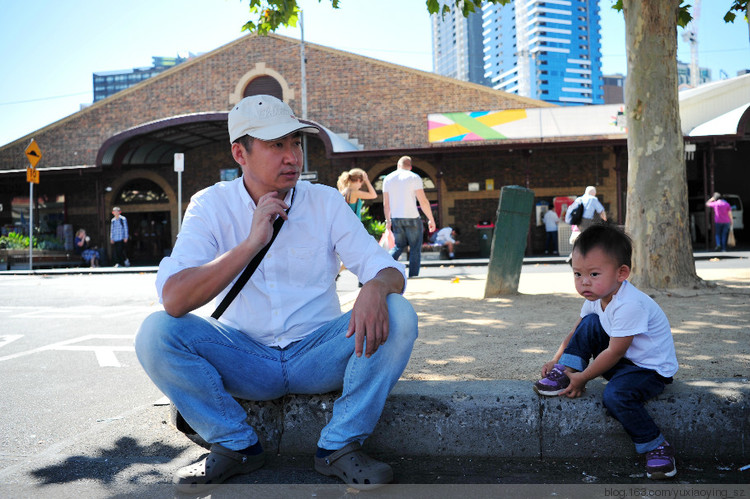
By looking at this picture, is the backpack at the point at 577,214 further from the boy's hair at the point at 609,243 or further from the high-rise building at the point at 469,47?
the high-rise building at the point at 469,47

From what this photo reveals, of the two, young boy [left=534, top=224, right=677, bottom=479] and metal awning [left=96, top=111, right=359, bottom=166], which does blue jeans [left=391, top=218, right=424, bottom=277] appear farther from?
metal awning [left=96, top=111, right=359, bottom=166]

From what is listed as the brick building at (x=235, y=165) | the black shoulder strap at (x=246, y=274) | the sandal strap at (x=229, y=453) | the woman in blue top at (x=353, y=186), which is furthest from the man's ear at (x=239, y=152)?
the brick building at (x=235, y=165)

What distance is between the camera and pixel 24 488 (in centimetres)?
236

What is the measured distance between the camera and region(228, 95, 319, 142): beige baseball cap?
8.48 ft

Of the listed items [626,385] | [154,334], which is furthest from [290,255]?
[626,385]

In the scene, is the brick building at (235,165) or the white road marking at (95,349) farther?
the brick building at (235,165)

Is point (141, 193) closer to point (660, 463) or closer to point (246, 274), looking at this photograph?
point (246, 274)

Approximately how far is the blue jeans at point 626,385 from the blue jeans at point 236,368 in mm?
813

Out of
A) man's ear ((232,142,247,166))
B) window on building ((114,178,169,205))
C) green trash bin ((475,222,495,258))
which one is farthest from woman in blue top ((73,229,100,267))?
man's ear ((232,142,247,166))

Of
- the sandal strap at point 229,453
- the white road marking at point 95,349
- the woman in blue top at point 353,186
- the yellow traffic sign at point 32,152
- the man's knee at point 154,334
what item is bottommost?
the white road marking at point 95,349

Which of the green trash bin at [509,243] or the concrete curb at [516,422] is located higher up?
the green trash bin at [509,243]

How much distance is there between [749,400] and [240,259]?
2.10m

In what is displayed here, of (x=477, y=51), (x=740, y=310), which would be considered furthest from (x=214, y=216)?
(x=477, y=51)

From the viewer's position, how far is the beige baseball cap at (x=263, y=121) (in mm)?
2584
